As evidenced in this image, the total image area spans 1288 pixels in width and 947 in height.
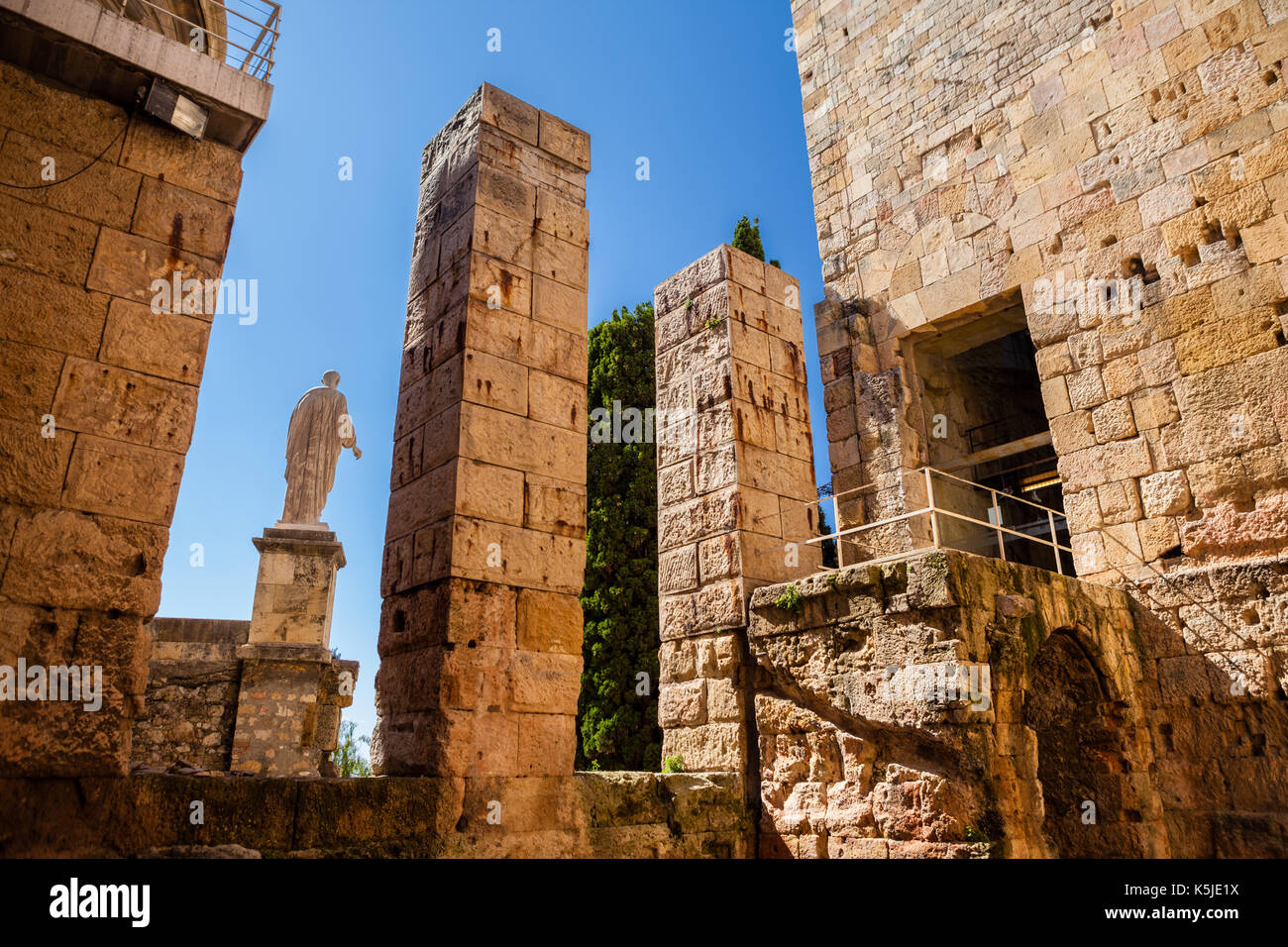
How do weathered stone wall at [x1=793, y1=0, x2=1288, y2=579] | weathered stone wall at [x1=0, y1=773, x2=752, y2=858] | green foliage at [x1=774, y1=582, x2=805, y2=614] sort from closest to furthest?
weathered stone wall at [x1=0, y1=773, x2=752, y2=858]
green foliage at [x1=774, y1=582, x2=805, y2=614]
weathered stone wall at [x1=793, y1=0, x2=1288, y2=579]

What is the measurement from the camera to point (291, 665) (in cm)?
674

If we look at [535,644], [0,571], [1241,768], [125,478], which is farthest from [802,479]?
[0,571]

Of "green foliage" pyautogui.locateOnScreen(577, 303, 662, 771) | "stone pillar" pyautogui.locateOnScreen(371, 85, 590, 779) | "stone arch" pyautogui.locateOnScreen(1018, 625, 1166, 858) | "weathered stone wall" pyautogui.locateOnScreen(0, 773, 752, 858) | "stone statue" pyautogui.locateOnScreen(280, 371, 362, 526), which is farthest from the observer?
"green foliage" pyautogui.locateOnScreen(577, 303, 662, 771)

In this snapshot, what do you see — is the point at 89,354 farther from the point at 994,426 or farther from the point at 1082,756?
the point at 994,426

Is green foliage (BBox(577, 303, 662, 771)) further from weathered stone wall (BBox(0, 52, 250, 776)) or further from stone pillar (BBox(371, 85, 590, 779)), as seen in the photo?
weathered stone wall (BBox(0, 52, 250, 776))

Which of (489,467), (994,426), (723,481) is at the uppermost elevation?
(994,426)

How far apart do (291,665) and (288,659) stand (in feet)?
0.19

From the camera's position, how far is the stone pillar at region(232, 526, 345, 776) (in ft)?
21.4

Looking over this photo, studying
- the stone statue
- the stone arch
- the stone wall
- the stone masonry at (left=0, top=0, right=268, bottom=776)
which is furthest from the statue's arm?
the stone arch

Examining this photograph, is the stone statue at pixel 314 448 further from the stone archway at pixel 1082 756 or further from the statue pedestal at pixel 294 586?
the stone archway at pixel 1082 756

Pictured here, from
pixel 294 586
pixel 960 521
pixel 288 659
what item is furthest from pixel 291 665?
pixel 960 521

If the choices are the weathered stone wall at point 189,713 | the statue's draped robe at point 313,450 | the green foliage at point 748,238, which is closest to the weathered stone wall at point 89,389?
the weathered stone wall at point 189,713

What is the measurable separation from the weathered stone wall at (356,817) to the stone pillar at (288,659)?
335cm

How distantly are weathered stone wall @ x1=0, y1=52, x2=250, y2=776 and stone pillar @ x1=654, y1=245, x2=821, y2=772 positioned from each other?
361cm
